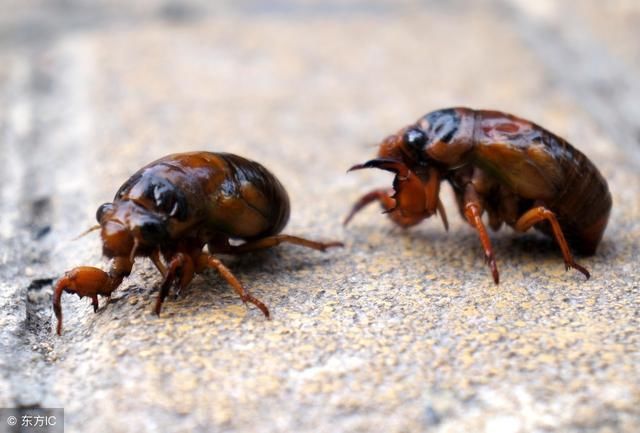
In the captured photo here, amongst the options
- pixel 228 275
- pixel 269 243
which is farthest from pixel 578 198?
pixel 228 275

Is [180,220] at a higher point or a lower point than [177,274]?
higher

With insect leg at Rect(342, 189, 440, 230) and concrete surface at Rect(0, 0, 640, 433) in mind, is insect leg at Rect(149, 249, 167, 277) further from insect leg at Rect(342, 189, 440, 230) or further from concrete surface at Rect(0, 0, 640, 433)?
insect leg at Rect(342, 189, 440, 230)

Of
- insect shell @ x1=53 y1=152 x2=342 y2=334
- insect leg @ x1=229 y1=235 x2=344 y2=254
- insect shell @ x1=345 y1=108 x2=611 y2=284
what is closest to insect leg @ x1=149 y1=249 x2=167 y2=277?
insect shell @ x1=53 y1=152 x2=342 y2=334

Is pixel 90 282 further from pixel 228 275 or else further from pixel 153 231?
pixel 228 275

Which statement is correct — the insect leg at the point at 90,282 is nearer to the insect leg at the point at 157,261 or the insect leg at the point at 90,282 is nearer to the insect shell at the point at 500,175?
the insect leg at the point at 157,261

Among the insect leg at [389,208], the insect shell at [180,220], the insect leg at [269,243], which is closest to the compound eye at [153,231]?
the insect shell at [180,220]

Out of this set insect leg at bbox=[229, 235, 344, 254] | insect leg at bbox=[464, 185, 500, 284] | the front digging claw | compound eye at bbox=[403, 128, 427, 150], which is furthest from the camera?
compound eye at bbox=[403, 128, 427, 150]

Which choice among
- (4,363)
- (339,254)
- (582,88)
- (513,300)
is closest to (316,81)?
(582,88)
